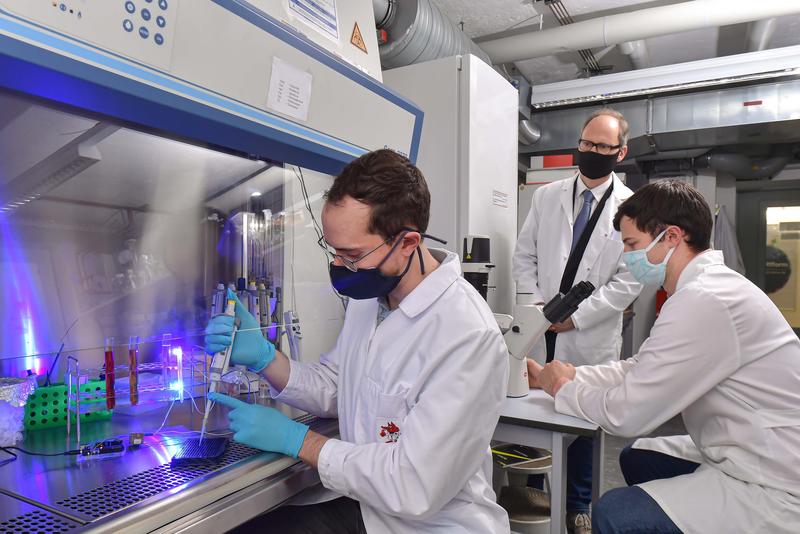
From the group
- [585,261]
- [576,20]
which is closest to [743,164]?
[576,20]

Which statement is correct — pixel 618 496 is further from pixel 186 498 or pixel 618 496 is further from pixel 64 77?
pixel 64 77

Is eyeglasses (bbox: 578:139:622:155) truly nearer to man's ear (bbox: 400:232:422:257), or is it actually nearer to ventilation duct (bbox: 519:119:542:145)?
man's ear (bbox: 400:232:422:257)

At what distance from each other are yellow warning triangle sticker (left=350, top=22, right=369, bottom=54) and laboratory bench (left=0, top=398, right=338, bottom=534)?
3.68ft

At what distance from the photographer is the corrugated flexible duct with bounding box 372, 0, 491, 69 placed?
2.38m

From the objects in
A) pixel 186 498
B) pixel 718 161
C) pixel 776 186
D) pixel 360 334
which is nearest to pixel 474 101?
pixel 360 334

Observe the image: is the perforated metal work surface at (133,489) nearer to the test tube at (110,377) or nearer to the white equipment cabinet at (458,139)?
the test tube at (110,377)

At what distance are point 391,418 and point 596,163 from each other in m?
1.71

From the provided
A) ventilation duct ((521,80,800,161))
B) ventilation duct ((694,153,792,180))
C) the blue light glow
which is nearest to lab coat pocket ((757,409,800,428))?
the blue light glow

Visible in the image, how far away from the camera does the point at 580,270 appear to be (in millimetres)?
2420

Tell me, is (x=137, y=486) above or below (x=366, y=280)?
below

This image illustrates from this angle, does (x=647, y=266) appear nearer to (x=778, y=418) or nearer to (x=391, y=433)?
(x=778, y=418)

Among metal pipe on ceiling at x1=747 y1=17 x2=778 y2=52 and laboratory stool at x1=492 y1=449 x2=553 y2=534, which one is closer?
laboratory stool at x1=492 y1=449 x2=553 y2=534

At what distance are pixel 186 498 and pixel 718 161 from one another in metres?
5.58

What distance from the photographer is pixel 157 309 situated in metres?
1.55
